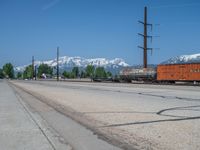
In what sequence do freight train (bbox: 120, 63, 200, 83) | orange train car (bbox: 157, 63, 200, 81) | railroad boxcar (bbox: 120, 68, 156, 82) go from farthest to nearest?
railroad boxcar (bbox: 120, 68, 156, 82) → freight train (bbox: 120, 63, 200, 83) → orange train car (bbox: 157, 63, 200, 81)

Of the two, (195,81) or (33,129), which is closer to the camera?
(33,129)

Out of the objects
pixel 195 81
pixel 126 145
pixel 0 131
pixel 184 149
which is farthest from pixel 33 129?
pixel 195 81

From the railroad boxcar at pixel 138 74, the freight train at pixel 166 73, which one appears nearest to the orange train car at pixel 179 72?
the freight train at pixel 166 73

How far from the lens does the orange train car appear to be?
5038 centimetres

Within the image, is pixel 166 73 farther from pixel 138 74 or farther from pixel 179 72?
pixel 138 74

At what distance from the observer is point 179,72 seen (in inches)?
2110

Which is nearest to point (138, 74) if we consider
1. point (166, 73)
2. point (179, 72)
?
point (166, 73)

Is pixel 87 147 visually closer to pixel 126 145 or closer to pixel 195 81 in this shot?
pixel 126 145

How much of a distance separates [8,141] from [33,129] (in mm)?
1665

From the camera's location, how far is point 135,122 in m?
Answer: 10.8

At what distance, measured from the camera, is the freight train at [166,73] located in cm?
5084

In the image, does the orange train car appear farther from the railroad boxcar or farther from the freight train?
the railroad boxcar

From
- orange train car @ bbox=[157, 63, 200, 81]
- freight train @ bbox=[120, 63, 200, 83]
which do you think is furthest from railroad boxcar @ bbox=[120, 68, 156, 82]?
orange train car @ bbox=[157, 63, 200, 81]

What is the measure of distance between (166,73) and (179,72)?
3.47 m
